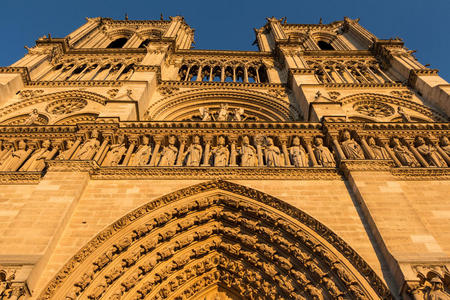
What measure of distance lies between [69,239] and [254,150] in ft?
14.7

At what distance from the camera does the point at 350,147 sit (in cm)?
813

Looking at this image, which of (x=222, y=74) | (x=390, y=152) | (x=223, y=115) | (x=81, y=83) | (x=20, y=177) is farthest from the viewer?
(x=222, y=74)

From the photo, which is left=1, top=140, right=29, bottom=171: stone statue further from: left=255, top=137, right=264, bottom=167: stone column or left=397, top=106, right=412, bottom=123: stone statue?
left=397, top=106, right=412, bottom=123: stone statue

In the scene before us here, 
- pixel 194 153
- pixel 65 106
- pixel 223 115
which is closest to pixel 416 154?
pixel 194 153

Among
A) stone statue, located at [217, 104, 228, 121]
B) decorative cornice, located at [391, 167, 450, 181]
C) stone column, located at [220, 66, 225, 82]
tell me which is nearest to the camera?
decorative cornice, located at [391, 167, 450, 181]

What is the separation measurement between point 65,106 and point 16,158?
17.0 ft

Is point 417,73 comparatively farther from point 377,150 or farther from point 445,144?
point 377,150

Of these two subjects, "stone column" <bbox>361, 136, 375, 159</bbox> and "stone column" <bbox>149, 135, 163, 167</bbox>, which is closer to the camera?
"stone column" <bbox>361, 136, 375, 159</bbox>

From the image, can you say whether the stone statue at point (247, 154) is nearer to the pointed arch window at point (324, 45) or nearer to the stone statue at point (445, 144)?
the stone statue at point (445, 144)

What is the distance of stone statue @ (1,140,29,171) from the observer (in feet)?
26.8

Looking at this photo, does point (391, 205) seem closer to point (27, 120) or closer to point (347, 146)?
point (347, 146)

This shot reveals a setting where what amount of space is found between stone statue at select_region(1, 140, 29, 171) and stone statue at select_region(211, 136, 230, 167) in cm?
457

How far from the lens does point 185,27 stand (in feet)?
79.1

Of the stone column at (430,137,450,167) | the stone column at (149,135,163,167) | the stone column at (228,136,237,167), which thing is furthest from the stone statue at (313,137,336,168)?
the stone column at (149,135,163,167)
